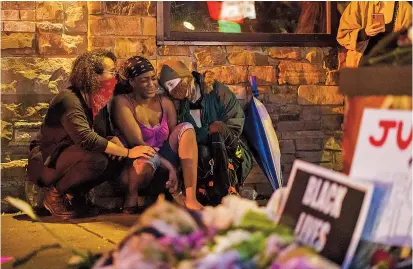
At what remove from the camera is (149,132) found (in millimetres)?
5746

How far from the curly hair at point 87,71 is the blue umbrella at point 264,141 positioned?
1391 millimetres

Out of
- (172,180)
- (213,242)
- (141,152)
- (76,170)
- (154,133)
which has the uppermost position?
(213,242)

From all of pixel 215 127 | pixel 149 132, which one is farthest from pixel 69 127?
pixel 215 127

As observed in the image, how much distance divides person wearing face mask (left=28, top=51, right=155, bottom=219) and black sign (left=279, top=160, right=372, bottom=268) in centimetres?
386

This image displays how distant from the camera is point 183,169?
565 cm

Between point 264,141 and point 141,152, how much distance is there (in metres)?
1.17

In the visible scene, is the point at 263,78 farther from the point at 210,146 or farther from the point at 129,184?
the point at 129,184

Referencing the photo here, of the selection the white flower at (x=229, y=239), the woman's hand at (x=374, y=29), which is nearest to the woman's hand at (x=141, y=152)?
the woman's hand at (x=374, y=29)

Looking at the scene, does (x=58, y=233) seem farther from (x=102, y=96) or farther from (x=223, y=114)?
(x=223, y=114)

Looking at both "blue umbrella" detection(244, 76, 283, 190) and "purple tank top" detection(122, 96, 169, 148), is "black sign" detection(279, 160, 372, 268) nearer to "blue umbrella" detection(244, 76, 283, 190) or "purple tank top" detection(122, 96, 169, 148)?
"purple tank top" detection(122, 96, 169, 148)

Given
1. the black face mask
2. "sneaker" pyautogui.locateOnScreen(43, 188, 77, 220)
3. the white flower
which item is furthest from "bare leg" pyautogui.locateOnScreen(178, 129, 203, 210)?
the white flower

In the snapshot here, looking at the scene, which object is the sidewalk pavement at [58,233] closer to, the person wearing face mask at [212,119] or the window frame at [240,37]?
the person wearing face mask at [212,119]

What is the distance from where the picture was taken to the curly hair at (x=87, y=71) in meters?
5.52

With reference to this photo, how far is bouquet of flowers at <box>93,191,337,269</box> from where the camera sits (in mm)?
1234
